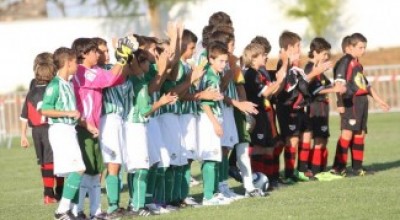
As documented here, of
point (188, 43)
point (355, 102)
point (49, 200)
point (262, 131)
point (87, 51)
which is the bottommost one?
point (49, 200)

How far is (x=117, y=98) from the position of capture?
13.0m

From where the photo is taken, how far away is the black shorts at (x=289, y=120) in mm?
16672

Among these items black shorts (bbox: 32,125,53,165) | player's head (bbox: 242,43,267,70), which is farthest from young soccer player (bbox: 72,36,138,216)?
black shorts (bbox: 32,125,53,165)

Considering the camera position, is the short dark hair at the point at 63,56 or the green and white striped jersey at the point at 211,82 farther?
the green and white striped jersey at the point at 211,82

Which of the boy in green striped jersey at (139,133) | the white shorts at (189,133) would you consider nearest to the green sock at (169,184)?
the white shorts at (189,133)

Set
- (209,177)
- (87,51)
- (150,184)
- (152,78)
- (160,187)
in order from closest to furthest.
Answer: (87,51) < (152,78) < (150,184) < (160,187) < (209,177)

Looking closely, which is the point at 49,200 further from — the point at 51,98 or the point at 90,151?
the point at 51,98

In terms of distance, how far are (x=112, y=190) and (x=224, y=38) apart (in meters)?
2.69

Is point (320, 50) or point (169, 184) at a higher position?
point (320, 50)

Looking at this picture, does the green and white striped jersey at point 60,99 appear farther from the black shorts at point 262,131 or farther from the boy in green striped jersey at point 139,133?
the black shorts at point 262,131

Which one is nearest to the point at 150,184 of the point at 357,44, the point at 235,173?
the point at 235,173

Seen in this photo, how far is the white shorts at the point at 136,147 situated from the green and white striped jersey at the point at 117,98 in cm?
19

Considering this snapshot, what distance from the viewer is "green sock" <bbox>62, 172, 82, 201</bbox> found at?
12461mm

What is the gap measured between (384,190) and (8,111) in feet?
62.6
